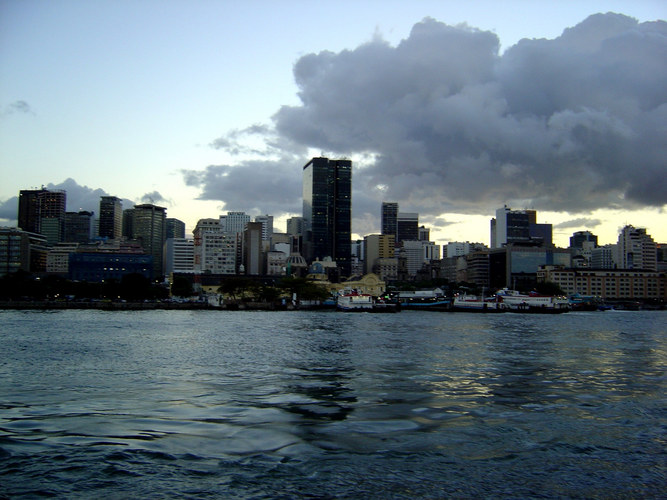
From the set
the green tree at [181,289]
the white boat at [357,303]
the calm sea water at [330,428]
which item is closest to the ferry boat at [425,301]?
the white boat at [357,303]

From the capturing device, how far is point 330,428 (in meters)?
17.1

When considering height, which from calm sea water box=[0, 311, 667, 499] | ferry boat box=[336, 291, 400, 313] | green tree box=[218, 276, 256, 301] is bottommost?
→ ferry boat box=[336, 291, 400, 313]

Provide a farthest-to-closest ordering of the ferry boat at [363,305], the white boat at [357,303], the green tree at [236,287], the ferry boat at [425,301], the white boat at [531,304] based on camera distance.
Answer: the green tree at [236,287], the ferry boat at [425,301], the white boat at [531,304], the white boat at [357,303], the ferry boat at [363,305]

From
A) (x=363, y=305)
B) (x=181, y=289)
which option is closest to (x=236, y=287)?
(x=181, y=289)

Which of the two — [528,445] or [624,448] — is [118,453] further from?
[624,448]

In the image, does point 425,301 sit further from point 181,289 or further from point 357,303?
point 181,289

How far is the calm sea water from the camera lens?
1261 cm

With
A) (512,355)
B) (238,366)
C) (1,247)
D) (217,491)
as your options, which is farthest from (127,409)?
(1,247)

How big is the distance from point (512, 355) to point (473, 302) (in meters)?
94.7

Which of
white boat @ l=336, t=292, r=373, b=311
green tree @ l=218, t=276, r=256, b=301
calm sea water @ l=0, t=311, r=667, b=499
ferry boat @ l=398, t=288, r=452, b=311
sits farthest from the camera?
green tree @ l=218, t=276, r=256, b=301

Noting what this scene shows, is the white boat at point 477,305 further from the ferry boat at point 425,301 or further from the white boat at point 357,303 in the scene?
the white boat at point 357,303

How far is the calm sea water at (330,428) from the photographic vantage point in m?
12.6

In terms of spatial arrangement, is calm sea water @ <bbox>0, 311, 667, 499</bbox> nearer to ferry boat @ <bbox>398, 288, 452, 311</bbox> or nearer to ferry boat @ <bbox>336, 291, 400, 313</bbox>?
ferry boat @ <bbox>336, 291, 400, 313</bbox>

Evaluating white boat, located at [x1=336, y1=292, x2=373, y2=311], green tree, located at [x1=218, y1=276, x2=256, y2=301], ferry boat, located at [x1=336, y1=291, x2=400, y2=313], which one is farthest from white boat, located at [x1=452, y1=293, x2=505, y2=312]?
green tree, located at [x1=218, y1=276, x2=256, y2=301]
